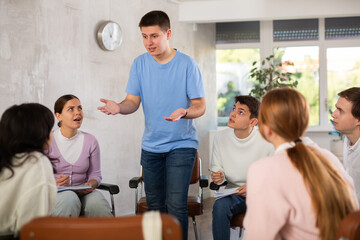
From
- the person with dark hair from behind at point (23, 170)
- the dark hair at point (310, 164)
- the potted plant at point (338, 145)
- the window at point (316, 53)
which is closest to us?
the dark hair at point (310, 164)

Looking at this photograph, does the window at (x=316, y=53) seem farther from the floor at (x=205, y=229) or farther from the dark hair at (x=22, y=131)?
the dark hair at (x=22, y=131)

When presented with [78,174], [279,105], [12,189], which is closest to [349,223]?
[279,105]

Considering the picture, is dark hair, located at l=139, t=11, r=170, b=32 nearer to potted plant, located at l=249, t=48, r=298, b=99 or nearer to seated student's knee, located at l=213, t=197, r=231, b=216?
seated student's knee, located at l=213, t=197, r=231, b=216

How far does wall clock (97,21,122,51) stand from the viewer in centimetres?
455

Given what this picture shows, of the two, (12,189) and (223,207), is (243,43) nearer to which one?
(223,207)

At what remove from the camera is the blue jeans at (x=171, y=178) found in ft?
9.05

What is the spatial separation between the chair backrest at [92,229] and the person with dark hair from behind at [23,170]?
1.72 ft

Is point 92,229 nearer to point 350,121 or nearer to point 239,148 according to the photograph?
point 350,121

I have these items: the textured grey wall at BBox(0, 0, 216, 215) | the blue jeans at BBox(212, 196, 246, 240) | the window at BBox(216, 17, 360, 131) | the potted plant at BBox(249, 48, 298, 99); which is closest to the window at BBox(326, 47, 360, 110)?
the window at BBox(216, 17, 360, 131)

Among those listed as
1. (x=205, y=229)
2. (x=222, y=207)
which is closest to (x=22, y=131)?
(x=222, y=207)

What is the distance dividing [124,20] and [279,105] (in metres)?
3.61

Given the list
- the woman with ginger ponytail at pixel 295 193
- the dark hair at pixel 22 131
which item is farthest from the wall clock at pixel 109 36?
the woman with ginger ponytail at pixel 295 193

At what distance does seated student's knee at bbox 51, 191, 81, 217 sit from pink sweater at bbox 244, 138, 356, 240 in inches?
59.6

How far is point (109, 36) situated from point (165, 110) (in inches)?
82.4
